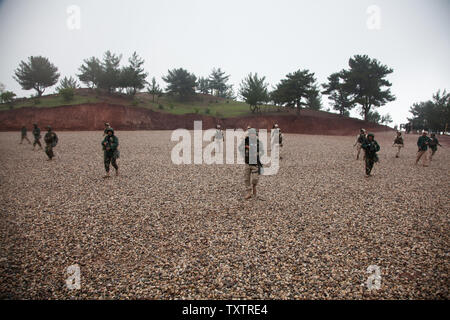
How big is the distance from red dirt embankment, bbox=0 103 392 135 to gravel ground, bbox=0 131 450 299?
3518 centimetres

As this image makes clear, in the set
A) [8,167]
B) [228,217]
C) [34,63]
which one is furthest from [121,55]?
[228,217]

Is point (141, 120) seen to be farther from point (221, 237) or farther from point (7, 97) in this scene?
point (221, 237)

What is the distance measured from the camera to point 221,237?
607cm

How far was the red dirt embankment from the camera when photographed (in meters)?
A: 40.2

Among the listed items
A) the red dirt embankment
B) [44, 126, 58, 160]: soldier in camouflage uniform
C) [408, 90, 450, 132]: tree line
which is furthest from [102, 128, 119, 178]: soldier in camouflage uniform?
[408, 90, 450, 132]: tree line

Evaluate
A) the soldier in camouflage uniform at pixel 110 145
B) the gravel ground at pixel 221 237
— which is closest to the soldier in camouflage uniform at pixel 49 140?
the gravel ground at pixel 221 237

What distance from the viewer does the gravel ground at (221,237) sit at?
14.0 ft

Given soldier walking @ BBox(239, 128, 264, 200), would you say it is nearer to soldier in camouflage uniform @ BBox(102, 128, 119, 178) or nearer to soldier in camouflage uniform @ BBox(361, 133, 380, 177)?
soldier in camouflage uniform @ BBox(102, 128, 119, 178)

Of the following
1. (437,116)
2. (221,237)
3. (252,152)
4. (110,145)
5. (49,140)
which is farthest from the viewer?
(437,116)

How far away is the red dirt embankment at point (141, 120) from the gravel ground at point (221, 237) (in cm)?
3518

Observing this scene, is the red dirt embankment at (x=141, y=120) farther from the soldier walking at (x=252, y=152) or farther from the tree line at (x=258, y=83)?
the soldier walking at (x=252, y=152)

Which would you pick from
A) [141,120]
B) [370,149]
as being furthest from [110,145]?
[141,120]

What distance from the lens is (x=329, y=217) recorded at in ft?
24.1

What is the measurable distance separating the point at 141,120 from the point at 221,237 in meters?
45.1
